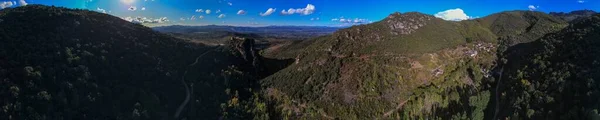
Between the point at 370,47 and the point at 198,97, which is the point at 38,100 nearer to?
the point at 198,97

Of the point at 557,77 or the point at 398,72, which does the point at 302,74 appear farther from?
the point at 557,77

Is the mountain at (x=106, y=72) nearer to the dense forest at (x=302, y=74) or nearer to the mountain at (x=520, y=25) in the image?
the dense forest at (x=302, y=74)

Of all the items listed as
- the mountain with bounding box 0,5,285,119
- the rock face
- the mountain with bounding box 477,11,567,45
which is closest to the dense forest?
the mountain with bounding box 0,5,285,119

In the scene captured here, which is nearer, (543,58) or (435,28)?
(543,58)

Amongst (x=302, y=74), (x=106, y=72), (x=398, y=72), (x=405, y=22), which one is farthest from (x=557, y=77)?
(x=106, y=72)

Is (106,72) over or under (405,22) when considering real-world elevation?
under

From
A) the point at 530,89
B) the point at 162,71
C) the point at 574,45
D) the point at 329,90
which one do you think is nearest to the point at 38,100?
the point at 162,71

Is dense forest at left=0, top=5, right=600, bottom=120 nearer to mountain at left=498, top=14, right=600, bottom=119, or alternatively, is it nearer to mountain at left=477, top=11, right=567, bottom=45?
mountain at left=498, top=14, right=600, bottom=119
